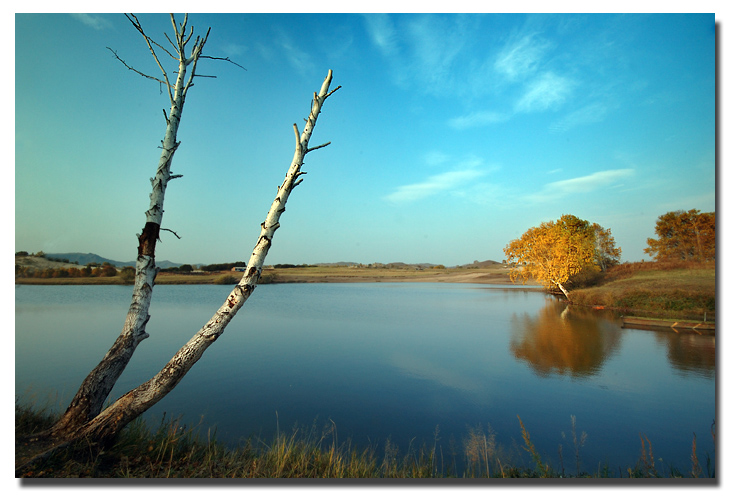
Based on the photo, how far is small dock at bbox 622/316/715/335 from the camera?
1167 cm

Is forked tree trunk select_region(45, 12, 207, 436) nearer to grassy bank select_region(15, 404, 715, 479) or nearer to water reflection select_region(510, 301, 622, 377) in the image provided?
grassy bank select_region(15, 404, 715, 479)

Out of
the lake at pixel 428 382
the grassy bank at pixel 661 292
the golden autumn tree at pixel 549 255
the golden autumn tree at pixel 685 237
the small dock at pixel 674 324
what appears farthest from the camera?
the golden autumn tree at pixel 549 255

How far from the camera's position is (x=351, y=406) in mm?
5883

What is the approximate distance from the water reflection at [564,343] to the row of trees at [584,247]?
10.8 feet

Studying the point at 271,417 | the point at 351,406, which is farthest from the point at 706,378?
the point at 271,417

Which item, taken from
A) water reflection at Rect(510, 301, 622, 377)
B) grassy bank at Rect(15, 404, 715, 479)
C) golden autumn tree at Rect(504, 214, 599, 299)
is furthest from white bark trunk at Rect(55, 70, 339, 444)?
golden autumn tree at Rect(504, 214, 599, 299)

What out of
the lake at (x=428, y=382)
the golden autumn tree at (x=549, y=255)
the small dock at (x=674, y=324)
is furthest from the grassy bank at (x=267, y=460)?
the golden autumn tree at (x=549, y=255)

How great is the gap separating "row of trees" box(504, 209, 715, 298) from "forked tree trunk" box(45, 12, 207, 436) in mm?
8769

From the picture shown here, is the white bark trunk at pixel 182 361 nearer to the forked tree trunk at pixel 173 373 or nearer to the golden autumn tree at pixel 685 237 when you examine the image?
the forked tree trunk at pixel 173 373

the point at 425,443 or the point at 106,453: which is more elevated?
the point at 106,453

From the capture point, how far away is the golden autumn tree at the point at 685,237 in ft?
23.0

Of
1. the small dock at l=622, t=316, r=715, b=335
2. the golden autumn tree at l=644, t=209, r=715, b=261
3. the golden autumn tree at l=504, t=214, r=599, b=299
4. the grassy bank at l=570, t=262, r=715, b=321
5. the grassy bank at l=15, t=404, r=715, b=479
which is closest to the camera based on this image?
the grassy bank at l=15, t=404, r=715, b=479
